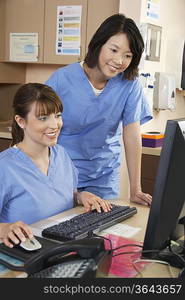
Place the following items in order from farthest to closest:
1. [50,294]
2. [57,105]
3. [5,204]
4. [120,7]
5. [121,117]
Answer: [120,7] < [121,117] < [57,105] < [5,204] < [50,294]

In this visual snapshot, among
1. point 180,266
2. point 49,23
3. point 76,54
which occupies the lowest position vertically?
point 180,266

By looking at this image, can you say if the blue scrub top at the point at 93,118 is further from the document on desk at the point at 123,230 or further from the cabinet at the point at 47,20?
the cabinet at the point at 47,20

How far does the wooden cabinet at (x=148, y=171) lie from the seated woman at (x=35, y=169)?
131cm

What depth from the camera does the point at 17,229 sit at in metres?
1.12

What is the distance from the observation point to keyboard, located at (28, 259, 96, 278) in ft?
2.66

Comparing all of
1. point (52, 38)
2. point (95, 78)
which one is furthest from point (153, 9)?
point (95, 78)

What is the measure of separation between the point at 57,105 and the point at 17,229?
55 centimetres

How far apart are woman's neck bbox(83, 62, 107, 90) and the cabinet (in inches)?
48.3

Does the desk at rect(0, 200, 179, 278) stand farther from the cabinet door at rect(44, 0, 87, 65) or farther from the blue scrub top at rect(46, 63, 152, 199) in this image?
the cabinet door at rect(44, 0, 87, 65)

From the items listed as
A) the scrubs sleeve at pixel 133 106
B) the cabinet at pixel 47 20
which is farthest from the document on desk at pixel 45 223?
the cabinet at pixel 47 20

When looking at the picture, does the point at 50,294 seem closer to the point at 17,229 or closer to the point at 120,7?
the point at 17,229

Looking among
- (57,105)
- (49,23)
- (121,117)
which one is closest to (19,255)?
(57,105)

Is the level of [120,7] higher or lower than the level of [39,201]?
higher

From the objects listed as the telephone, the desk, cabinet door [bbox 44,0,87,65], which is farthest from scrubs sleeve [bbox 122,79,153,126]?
cabinet door [bbox 44,0,87,65]
